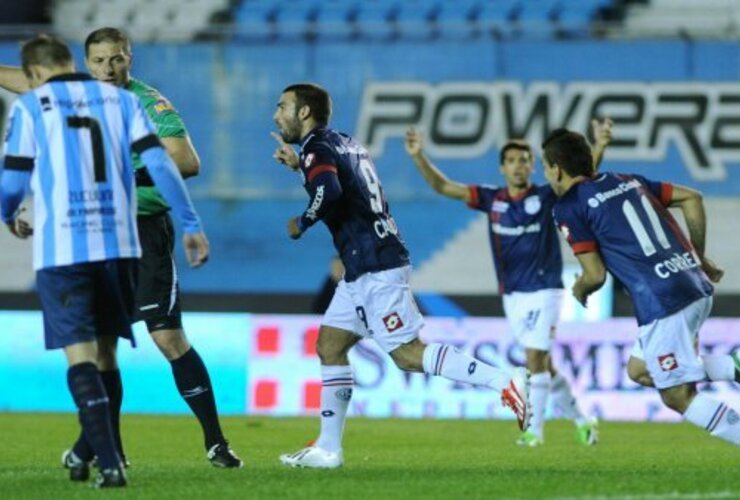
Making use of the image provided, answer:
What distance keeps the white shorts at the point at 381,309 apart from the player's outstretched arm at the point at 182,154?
0.99m

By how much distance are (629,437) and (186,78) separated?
30.6ft

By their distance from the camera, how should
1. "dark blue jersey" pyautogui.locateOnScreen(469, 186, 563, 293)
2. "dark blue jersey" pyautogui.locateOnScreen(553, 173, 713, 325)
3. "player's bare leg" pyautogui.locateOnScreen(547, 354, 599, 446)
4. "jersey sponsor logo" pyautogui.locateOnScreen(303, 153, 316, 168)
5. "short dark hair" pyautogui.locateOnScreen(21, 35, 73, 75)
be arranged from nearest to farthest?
1. "short dark hair" pyautogui.locateOnScreen(21, 35, 73, 75)
2. "dark blue jersey" pyautogui.locateOnScreen(553, 173, 713, 325)
3. "jersey sponsor logo" pyautogui.locateOnScreen(303, 153, 316, 168)
4. "player's bare leg" pyautogui.locateOnScreen(547, 354, 599, 446)
5. "dark blue jersey" pyautogui.locateOnScreen(469, 186, 563, 293)

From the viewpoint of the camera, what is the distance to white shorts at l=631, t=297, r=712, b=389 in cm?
855

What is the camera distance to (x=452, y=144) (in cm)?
2100

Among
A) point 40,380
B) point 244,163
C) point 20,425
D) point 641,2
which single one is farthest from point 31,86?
point 641,2

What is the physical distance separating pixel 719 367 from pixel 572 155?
1.31m

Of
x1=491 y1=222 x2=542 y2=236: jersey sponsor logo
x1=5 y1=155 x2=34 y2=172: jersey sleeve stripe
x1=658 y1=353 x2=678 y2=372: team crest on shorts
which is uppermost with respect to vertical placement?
x1=5 y1=155 x2=34 y2=172: jersey sleeve stripe

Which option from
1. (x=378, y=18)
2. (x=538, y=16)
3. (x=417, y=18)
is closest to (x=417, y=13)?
(x=417, y=18)

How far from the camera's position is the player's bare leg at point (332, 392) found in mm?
8945

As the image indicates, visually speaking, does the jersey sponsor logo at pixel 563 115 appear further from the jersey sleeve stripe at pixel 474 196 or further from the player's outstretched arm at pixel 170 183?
the player's outstretched arm at pixel 170 183

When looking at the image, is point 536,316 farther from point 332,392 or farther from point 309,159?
point 309,159

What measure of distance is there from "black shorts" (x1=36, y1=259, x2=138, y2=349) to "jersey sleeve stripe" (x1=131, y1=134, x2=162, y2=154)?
488 mm

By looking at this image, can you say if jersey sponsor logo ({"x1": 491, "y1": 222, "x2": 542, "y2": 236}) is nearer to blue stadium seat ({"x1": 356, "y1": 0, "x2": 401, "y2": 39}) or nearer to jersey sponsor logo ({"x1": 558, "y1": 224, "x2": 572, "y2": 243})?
jersey sponsor logo ({"x1": 558, "y1": 224, "x2": 572, "y2": 243})

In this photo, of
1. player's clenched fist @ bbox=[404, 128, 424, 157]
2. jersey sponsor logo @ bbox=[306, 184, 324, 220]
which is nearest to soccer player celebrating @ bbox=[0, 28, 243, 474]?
jersey sponsor logo @ bbox=[306, 184, 324, 220]
